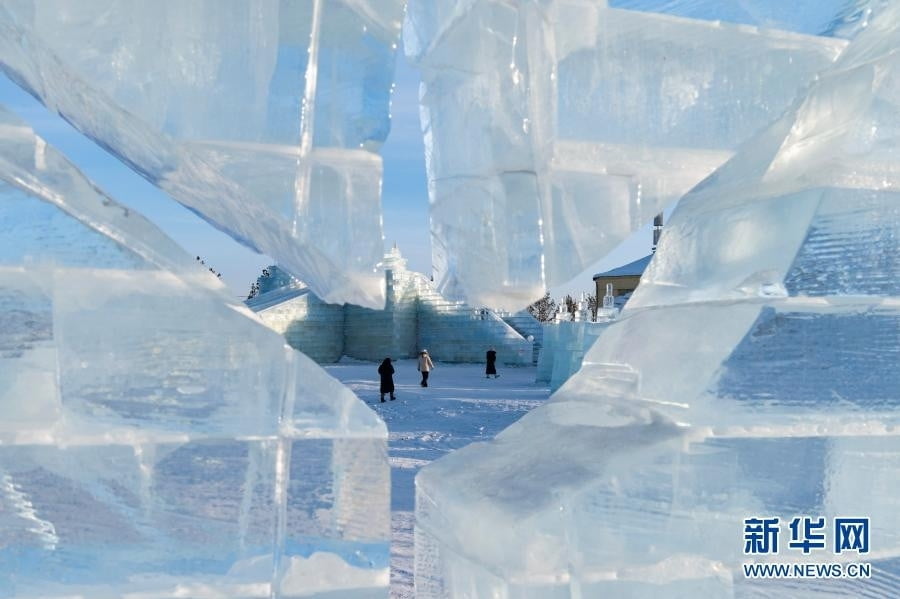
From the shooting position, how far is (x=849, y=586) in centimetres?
183

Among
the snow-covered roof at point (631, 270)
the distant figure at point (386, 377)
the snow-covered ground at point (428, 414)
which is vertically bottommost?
the snow-covered ground at point (428, 414)

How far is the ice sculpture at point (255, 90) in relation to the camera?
179 cm

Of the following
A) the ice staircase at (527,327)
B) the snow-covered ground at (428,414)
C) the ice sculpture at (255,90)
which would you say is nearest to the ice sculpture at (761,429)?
the ice sculpture at (255,90)

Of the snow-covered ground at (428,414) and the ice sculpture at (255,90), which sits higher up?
the ice sculpture at (255,90)

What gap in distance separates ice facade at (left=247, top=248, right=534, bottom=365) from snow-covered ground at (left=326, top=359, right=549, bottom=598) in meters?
2.12

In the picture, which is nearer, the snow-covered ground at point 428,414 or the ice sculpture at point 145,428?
the ice sculpture at point 145,428

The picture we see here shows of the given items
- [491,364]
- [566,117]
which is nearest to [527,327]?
[491,364]

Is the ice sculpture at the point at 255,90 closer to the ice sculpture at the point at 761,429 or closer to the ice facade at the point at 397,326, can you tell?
the ice sculpture at the point at 761,429

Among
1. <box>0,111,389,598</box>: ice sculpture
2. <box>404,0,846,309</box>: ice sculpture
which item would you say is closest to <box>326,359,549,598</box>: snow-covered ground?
<box>0,111,389,598</box>: ice sculpture

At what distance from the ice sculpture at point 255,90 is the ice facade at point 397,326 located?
1974 cm

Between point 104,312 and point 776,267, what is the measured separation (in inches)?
58.7

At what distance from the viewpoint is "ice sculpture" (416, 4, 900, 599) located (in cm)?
178

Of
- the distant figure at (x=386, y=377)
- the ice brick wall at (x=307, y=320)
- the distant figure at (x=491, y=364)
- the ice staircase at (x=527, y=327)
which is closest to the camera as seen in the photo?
the distant figure at (x=386, y=377)

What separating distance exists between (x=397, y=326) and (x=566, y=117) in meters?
20.8
